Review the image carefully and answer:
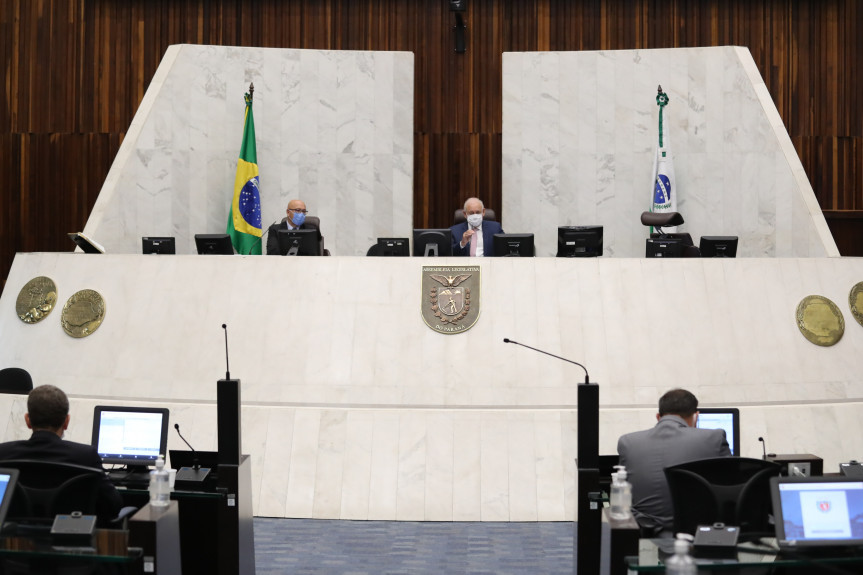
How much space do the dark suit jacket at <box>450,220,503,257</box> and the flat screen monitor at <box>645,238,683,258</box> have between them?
56.7 inches

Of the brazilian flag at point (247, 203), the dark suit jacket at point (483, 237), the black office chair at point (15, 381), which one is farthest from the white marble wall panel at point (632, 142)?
the black office chair at point (15, 381)

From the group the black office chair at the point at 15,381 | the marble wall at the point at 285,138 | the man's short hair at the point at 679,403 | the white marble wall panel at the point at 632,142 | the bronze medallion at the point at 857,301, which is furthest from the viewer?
the marble wall at the point at 285,138

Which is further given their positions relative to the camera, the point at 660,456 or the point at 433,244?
the point at 433,244

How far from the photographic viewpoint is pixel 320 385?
8.29m

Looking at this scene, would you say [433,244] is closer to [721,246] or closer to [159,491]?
[721,246]

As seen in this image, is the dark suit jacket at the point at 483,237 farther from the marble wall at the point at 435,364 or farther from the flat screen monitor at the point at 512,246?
the marble wall at the point at 435,364

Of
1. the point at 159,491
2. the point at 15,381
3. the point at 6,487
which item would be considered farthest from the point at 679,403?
the point at 15,381

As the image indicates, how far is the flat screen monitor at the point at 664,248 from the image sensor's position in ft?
31.2

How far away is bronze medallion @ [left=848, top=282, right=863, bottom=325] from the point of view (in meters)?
8.84

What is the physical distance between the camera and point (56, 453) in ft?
14.9

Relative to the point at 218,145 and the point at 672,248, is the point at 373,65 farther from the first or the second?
the point at 672,248

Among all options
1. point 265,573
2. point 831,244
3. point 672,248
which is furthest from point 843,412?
point 265,573

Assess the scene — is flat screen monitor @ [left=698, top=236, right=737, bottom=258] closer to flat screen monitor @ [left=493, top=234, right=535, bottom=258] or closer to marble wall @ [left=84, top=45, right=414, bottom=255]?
flat screen monitor @ [left=493, top=234, right=535, bottom=258]

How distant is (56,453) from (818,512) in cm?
301
